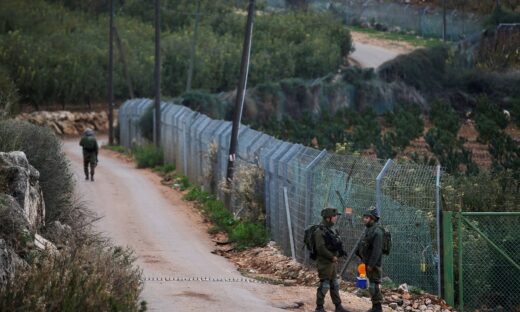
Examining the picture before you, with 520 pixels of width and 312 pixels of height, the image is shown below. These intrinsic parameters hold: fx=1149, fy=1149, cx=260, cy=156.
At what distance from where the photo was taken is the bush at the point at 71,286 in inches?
452

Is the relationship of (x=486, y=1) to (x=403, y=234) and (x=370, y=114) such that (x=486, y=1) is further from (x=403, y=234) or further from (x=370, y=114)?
(x=403, y=234)

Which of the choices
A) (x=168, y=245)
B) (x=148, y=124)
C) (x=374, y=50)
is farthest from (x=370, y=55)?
(x=168, y=245)

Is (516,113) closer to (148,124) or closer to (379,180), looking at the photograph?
(148,124)

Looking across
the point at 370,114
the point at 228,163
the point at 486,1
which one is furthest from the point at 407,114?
the point at 228,163

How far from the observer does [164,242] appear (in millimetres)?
22438

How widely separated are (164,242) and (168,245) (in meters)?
0.39

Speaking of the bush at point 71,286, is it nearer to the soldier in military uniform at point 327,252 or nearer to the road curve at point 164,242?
the road curve at point 164,242

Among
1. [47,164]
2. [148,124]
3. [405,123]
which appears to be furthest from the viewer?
[148,124]

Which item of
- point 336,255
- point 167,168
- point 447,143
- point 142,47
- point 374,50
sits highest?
point 336,255

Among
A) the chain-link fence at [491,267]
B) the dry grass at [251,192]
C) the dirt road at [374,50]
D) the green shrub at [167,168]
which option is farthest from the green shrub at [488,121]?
the dirt road at [374,50]

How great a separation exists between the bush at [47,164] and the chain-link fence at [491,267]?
593cm

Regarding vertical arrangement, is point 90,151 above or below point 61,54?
above

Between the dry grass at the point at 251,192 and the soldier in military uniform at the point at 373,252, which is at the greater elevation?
the soldier in military uniform at the point at 373,252

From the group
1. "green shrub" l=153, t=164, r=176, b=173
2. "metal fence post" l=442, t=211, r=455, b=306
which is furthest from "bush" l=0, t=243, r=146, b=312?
"green shrub" l=153, t=164, r=176, b=173
